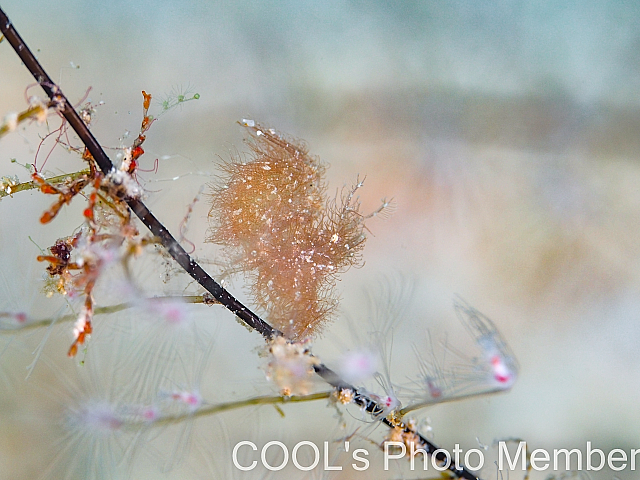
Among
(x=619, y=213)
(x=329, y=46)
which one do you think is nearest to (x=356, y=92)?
(x=329, y=46)

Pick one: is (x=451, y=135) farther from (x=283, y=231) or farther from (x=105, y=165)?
(x=105, y=165)

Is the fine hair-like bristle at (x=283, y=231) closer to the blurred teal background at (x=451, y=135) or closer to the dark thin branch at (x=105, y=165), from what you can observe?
the dark thin branch at (x=105, y=165)

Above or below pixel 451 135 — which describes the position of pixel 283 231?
below

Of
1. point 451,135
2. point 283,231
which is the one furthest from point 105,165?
point 451,135

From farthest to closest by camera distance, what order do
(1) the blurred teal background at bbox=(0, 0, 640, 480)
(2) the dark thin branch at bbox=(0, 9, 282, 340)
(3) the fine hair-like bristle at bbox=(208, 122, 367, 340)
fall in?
(1) the blurred teal background at bbox=(0, 0, 640, 480)
(3) the fine hair-like bristle at bbox=(208, 122, 367, 340)
(2) the dark thin branch at bbox=(0, 9, 282, 340)

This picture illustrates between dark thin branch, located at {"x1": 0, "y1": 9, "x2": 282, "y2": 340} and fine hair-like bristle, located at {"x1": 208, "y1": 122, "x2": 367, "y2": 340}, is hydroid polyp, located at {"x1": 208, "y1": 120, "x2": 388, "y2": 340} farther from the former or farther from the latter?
dark thin branch, located at {"x1": 0, "y1": 9, "x2": 282, "y2": 340}

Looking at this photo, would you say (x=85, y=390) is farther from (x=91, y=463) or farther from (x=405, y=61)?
(x=405, y=61)

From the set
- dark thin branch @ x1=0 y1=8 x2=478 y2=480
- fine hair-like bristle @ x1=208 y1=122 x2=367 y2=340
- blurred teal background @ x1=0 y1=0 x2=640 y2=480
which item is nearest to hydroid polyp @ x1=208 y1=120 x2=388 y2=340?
fine hair-like bristle @ x1=208 y1=122 x2=367 y2=340
